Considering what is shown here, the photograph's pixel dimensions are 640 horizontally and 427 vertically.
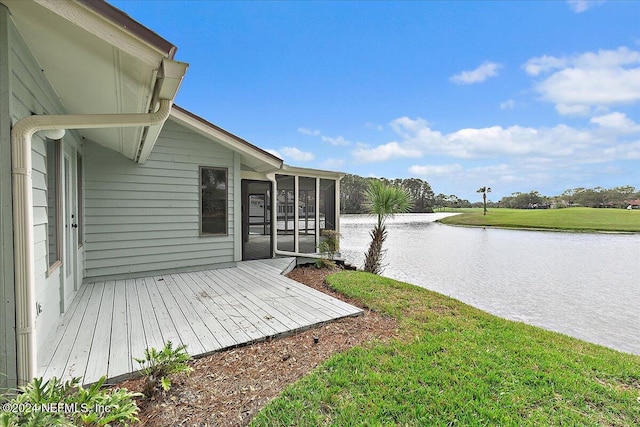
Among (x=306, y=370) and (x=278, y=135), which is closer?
(x=306, y=370)

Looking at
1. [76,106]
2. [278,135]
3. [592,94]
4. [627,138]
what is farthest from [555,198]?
[76,106]

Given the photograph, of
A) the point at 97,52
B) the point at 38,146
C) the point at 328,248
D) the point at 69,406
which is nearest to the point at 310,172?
the point at 328,248

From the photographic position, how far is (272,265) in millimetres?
6285

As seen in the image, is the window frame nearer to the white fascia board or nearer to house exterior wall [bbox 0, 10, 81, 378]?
house exterior wall [bbox 0, 10, 81, 378]

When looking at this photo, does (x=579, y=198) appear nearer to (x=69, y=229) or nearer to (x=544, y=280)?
(x=544, y=280)

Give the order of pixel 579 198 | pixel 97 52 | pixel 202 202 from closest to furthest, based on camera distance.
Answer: pixel 97 52
pixel 202 202
pixel 579 198

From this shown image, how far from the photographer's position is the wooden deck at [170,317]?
7.79 ft

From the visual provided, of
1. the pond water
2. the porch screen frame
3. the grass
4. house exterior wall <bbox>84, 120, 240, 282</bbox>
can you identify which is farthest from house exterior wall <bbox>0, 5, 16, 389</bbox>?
the pond water

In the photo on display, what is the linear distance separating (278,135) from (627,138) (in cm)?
3080

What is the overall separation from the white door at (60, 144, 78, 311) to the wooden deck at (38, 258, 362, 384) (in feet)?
0.78

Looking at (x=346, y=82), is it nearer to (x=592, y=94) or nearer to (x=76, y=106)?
(x=592, y=94)

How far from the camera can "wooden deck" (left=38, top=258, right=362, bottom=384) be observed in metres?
2.38

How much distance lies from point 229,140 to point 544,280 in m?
8.07

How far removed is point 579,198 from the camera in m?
46.9
